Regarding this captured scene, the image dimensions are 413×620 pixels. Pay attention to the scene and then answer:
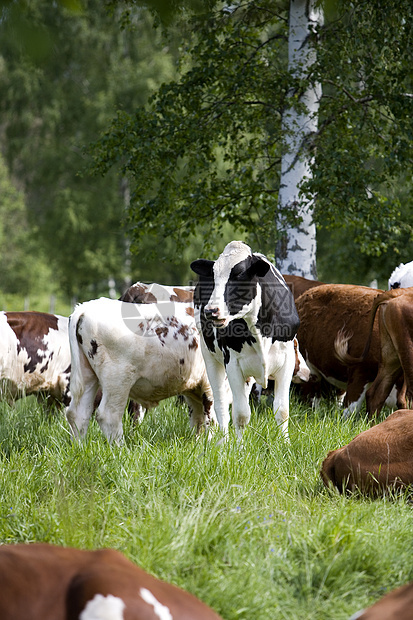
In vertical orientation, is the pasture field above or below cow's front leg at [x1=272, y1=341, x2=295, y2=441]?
below

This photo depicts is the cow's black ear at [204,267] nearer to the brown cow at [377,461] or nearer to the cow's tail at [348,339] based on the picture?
the cow's tail at [348,339]

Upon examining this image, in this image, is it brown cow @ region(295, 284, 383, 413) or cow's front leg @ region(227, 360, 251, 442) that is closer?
cow's front leg @ region(227, 360, 251, 442)

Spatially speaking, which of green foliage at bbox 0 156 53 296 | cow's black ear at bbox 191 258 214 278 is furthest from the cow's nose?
green foliage at bbox 0 156 53 296

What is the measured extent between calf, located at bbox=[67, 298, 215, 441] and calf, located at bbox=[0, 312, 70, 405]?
199 cm

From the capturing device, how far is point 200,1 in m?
2.30

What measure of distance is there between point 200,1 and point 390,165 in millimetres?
7359

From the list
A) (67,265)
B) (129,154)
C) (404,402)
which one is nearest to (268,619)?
(404,402)

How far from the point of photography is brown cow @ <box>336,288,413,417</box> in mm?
6277

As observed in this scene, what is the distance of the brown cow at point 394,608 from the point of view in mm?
2336

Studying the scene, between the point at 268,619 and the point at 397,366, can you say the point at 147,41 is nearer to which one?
the point at 397,366

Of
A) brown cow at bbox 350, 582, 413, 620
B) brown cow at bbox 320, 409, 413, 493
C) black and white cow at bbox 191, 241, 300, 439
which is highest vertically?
black and white cow at bbox 191, 241, 300, 439

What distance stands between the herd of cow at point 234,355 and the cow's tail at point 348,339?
0.01 meters

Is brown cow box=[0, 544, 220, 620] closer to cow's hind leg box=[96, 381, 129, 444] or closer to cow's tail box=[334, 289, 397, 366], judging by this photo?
cow's hind leg box=[96, 381, 129, 444]

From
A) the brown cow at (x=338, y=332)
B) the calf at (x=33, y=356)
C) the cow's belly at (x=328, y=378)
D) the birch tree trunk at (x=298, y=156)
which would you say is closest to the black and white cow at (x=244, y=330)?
the brown cow at (x=338, y=332)
